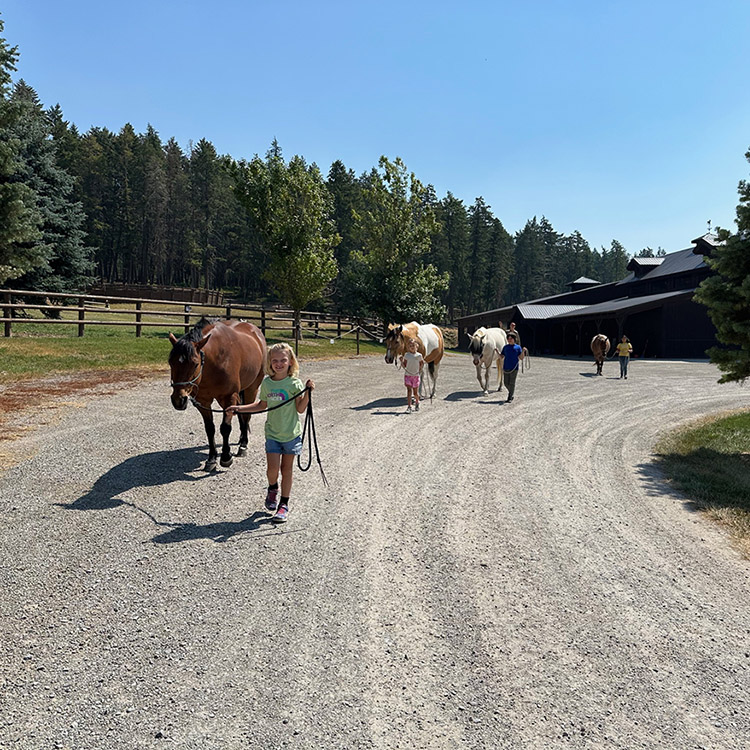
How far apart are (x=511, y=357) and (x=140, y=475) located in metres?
10.3

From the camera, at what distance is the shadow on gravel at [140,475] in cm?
564

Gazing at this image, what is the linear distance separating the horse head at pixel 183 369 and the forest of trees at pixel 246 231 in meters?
14.4

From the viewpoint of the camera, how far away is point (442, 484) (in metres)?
6.94

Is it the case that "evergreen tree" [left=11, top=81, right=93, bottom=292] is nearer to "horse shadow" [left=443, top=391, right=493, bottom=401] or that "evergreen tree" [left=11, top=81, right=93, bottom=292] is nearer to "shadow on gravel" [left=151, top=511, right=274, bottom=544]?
"horse shadow" [left=443, top=391, right=493, bottom=401]

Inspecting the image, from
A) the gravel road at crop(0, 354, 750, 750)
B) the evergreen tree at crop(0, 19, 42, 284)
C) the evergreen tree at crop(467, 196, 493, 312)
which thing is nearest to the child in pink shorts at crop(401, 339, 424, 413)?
the gravel road at crop(0, 354, 750, 750)

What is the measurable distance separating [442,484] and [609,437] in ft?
16.9

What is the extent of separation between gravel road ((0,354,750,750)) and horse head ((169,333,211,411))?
48.6 inches

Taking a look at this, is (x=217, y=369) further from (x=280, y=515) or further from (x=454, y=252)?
(x=454, y=252)

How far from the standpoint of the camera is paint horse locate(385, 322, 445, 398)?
1272 centimetres

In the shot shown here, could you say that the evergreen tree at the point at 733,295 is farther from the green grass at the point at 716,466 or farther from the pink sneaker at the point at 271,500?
the pink sneaker at the point at 271,500

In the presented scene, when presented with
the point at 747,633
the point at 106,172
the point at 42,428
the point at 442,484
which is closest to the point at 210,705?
the point at 747,633

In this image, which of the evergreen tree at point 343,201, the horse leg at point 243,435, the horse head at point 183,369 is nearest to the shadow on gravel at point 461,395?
the horse leg at point 243,435

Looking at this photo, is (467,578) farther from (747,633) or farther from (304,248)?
(304,248)

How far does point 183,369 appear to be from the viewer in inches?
230
